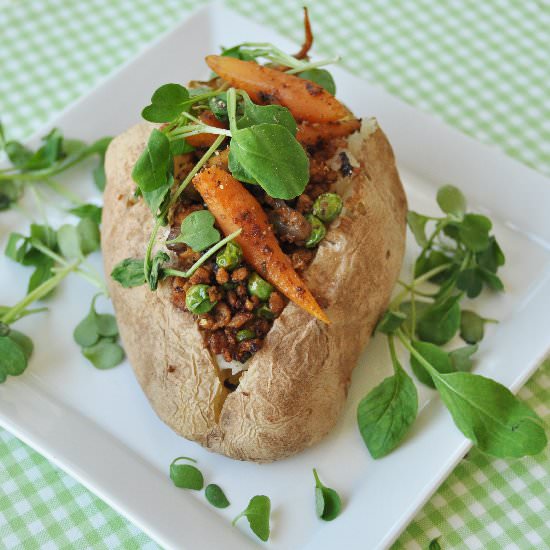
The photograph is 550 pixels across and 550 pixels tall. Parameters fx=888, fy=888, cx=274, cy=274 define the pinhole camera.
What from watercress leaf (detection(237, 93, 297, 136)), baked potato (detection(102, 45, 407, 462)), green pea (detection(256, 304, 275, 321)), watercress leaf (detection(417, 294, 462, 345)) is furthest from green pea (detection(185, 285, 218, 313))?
watercress leaf (detection(417, 294, 462, 345))

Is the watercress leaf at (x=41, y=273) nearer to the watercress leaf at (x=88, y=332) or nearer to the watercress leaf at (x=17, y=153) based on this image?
the watercress leaf at (x=88, y=332)

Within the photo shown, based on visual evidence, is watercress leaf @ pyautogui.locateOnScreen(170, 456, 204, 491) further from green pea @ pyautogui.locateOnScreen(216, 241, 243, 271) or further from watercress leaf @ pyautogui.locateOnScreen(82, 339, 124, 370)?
green pea @ pyautogui.locateOnScreen(216, 241, 243, 271)

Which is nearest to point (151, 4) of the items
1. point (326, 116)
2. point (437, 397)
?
point (326, 116)

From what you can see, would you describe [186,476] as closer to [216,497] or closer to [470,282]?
[216,497]

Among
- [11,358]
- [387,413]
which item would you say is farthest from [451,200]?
[11,358]

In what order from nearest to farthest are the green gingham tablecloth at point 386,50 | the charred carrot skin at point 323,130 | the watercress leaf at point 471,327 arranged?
the charred carrot skin at point 323,130 < the watercress leaf at point 471,327 < the green gingham tablecloth at point 386,50

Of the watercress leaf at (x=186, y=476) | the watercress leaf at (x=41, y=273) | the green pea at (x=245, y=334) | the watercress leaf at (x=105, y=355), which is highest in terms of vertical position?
the green pea at (x=245, y=334)

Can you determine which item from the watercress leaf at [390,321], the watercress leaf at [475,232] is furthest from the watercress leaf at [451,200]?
the watercress leaf at [390,321]
